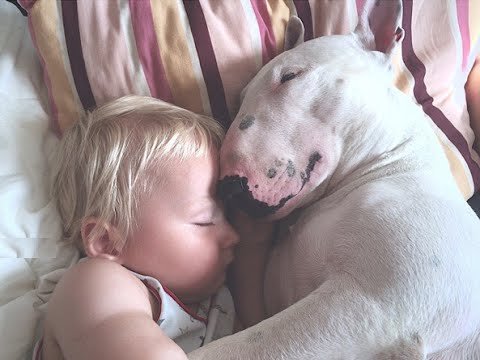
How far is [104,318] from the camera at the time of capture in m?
0.81

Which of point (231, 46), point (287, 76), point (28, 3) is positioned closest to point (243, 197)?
point (287, 76)

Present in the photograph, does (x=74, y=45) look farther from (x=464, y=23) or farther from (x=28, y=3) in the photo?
(x=464, y=23)

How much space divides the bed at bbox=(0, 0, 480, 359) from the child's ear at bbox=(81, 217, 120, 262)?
0.08m

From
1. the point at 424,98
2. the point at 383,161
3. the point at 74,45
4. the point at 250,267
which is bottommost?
the point at 250,267

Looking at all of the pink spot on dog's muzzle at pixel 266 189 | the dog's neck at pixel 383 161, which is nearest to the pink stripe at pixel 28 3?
the pink spot on dog's muzzle at pixel 266 189

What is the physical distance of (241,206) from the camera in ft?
3.30

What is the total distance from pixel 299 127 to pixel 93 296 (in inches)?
16.8

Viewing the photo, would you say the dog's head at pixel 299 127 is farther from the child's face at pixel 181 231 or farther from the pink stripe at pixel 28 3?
the pink stripe at pixel 28 3

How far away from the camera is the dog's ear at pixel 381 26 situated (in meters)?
1.10

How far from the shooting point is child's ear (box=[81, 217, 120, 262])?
3.22 feet

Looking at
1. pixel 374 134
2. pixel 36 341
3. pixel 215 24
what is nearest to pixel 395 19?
pixel 374 134

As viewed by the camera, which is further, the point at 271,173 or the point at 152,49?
the point at 152,49

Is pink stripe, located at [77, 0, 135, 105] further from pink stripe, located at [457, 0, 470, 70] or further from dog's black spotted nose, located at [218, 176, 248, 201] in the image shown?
pink stripe, located at [457, 0, 470, 70]

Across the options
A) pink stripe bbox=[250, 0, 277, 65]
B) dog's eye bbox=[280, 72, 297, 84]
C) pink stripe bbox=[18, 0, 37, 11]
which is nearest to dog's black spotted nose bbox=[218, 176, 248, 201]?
dog's eye bbox=[280, 72, 297, 84]
